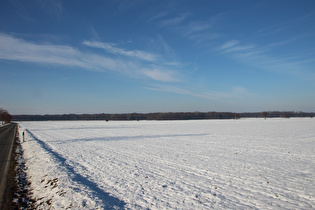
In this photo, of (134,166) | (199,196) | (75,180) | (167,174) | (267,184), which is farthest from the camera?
(134,166)

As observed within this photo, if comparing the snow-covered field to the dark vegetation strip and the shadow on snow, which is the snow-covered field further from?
the dark vegetation strip

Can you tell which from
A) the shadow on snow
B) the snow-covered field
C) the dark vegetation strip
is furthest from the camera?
the dark vegetation strip

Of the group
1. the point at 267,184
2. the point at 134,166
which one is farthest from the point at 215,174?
the point at 134,166

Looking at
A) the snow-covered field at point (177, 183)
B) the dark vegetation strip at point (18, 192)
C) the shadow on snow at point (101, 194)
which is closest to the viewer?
the shadow on snow at point (101, 194)

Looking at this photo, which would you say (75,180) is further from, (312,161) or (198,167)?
(312,161)

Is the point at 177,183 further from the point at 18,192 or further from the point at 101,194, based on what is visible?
the point at 18,192

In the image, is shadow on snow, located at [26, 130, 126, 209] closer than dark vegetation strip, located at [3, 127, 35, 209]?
Yes

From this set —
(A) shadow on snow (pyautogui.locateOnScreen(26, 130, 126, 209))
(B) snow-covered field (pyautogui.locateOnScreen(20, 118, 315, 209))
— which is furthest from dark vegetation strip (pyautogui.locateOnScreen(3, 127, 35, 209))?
(A) shadow on snow (pyautogui.locateOnScreen(26, 130, 126, 209))

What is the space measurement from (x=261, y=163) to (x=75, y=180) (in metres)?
9.95

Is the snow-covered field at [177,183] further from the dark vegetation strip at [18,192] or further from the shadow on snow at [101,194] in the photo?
the dark vegetation strip at [18,192]

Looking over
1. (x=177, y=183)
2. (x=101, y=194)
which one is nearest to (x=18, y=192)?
(x=101, y=194)

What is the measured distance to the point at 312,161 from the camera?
37.9 ft

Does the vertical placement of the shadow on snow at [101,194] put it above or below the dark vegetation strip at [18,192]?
above

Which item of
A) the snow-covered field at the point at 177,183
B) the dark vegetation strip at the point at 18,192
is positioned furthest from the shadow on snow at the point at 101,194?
the dark vegetation strip at the point at 18,192
